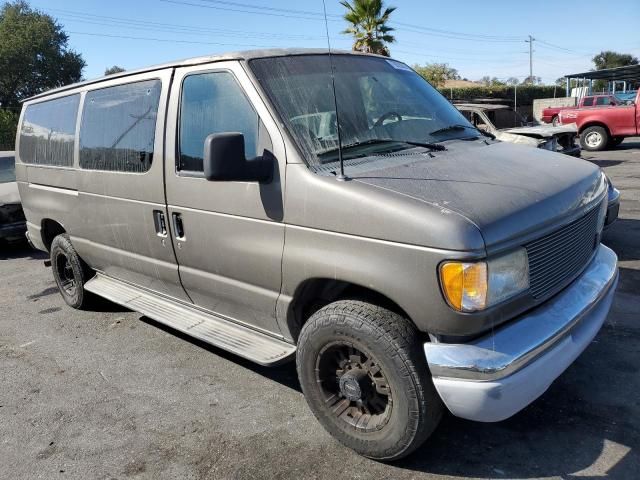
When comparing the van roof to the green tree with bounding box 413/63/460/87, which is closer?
the van roof

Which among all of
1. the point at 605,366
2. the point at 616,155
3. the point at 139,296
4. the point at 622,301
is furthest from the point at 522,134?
the point at 616,155

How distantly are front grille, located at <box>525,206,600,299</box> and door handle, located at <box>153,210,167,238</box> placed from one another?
2.34 metres

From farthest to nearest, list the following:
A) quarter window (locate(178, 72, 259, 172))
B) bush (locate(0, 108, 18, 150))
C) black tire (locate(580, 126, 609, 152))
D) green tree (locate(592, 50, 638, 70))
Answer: green tree (locate(592, 50, 638, 70)) < bush (locate(0, 108, 18, 150)) < black tire (locate(580, 126, 609, 152)) < quarter window (locate(178, 72, 259, 172))

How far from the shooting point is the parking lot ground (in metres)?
2.77

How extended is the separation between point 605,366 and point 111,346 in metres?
3.72

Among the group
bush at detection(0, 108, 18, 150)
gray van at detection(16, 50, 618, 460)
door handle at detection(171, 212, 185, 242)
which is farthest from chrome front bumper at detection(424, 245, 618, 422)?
bush at detection(0, 108, 18, 150)

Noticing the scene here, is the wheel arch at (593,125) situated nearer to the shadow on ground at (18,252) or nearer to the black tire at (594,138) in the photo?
the black tire at (594,138)

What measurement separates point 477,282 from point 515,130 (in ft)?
24.9

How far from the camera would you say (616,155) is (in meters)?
15.6

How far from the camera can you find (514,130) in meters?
9.15

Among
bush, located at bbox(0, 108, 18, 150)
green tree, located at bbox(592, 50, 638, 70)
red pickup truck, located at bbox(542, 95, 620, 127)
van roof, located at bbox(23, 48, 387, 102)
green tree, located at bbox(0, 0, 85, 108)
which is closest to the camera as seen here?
van roof, located at bbox(23, 48, 387, 102)

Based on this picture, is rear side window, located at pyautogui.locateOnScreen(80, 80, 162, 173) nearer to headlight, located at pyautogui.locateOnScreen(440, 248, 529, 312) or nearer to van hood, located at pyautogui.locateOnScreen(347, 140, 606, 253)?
van hood, located at pyautogui.locateOnScreen(347, 140, 606, 253)

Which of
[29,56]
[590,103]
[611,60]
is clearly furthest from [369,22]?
[611,60]

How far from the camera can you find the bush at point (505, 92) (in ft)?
109
